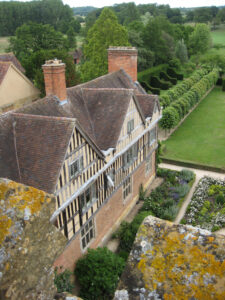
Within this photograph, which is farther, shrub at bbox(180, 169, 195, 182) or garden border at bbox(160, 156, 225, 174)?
garden border at bbox(160, 156, 225, 174)

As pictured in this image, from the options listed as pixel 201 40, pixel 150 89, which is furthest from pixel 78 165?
pixel 201 40

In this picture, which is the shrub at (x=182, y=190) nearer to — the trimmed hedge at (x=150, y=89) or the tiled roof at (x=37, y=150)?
the tiled roof at (x=37, y=150)

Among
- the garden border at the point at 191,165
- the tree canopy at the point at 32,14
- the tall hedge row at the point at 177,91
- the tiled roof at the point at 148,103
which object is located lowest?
the garden border at the point at 191,165

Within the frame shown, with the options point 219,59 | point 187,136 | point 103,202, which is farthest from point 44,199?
point 219,59

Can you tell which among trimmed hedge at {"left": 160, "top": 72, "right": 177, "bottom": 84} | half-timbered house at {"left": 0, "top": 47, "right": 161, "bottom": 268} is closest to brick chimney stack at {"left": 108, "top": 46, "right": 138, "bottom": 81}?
half-timbered house at {"left": 0, "top": 47, "right": 161, "bottom": 268}

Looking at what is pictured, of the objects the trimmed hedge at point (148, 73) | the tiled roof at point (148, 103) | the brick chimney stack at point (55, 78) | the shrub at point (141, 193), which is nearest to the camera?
the brick chimney stack at point (55, 78)

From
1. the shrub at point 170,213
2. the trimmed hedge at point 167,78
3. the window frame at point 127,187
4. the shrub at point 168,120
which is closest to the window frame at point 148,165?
the window frame at point 127,187

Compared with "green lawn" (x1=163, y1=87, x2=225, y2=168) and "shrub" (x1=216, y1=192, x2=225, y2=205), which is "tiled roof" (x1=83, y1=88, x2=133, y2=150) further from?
"green lawn" (x1=163, y1=87, x2=225, y2=168)
